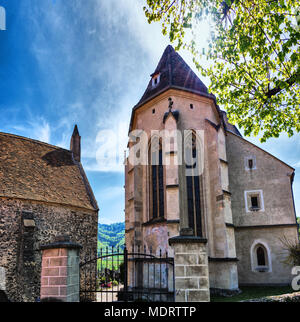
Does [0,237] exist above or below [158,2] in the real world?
below

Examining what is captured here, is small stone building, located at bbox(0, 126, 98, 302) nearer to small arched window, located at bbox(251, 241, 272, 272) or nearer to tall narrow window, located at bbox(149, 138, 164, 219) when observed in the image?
tall narrow window, located at bbox(149, 138, 164, 219)

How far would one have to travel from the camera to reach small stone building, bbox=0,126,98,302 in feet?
46.3

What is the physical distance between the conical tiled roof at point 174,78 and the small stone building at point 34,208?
7473 millimetres

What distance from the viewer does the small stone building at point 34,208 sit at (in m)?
14.1

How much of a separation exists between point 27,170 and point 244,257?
13685mm

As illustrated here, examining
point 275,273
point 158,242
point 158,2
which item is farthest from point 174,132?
point 275,273

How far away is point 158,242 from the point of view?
516 inches

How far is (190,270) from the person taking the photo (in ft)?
19.3

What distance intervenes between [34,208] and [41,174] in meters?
3.26

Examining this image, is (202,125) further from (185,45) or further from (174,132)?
(185,45)

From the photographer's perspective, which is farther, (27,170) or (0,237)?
(27,170)

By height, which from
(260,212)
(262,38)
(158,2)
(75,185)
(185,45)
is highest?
(158,2)

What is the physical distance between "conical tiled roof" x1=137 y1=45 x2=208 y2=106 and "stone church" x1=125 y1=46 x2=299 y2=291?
57 millimetres

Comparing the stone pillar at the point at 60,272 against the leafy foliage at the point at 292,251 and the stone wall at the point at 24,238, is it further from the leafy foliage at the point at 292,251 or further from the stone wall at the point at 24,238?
the leafy foliage at the point at 292,251
